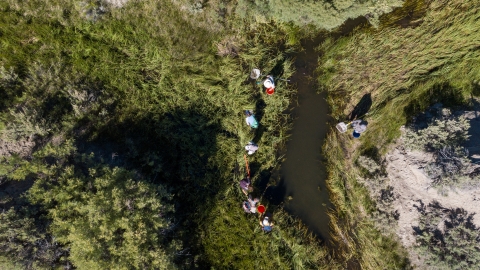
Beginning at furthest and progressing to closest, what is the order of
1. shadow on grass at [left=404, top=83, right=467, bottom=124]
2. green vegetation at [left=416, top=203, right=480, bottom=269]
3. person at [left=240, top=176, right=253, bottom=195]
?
shadow on grass at [left=404, top=83, right=467, bottom=124] < person at [left=240, top=176, right=253, bottom=195] < green vegetation at [left=416, top=203, right=480, bottom=269]

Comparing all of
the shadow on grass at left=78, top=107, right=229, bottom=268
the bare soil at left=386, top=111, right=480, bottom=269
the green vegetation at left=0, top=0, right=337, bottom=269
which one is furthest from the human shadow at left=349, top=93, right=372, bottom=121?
the shadow on grass at left=78, top=107, right=229, bottom=268

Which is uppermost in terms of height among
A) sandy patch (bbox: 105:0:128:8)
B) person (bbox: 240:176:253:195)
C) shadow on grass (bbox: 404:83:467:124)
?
shadow on grass (bbox: 404:83:467:124)

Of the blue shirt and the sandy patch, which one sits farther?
the blue shirt

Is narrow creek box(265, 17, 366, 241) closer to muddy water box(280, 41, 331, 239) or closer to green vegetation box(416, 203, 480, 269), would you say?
muddy water box(280, 41, 331, 239)

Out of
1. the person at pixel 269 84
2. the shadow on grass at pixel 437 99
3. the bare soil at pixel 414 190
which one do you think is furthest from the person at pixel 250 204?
the shadow on grass at pixel 437 99

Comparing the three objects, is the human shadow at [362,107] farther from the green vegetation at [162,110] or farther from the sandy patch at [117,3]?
the sandy patch at [117,3]

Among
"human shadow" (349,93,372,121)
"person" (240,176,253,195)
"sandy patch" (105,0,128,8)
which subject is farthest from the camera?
"human shadow" (349,93,372,121)

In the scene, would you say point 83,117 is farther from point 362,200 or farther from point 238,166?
point 362,200
